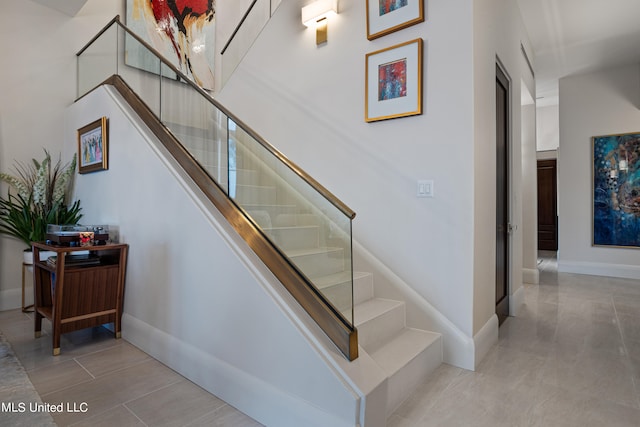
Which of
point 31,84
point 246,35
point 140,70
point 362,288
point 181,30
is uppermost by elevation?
point 181,30

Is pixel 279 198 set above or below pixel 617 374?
above

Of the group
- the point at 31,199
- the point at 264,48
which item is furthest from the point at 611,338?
the point at 31,199

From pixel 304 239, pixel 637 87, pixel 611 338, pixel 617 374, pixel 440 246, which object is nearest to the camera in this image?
pixel 304 239

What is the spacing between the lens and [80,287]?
2.61 meters

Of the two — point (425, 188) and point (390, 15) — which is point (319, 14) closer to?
point (390, 15)

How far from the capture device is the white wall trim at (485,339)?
239 cm

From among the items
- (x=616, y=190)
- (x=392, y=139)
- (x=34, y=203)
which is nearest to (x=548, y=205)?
(x=616, y=190)

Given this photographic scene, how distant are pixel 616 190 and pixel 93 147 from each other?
23.9ft

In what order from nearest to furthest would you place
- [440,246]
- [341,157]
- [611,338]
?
[440,246]
[611,338]
[341,157]

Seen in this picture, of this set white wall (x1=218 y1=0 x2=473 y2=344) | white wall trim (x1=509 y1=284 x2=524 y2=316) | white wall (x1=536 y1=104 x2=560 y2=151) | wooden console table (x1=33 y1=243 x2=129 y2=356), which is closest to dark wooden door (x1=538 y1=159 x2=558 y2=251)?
white wall (x1=536 y1=104 x2=560 y2=151)

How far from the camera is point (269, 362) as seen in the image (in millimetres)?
1741

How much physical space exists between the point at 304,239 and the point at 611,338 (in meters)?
2.80

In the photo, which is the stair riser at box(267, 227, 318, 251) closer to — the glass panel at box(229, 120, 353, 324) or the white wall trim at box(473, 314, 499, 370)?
the glass panel at box(229, 120, 353, 324)

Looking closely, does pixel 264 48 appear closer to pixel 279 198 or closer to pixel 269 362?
pixel 279 198
